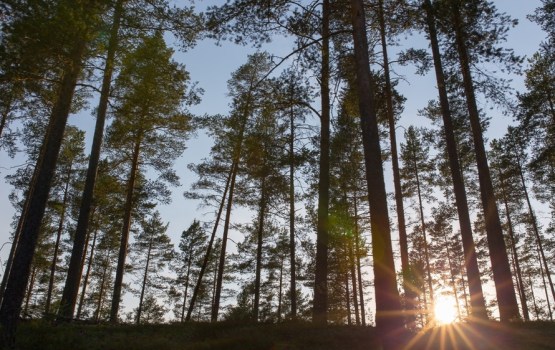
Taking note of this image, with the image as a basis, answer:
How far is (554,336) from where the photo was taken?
8.72 metres

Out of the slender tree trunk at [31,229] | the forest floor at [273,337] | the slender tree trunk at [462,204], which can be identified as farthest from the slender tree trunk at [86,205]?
the slender tree trunk at [462,204]

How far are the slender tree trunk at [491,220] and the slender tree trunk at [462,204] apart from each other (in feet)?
1.94

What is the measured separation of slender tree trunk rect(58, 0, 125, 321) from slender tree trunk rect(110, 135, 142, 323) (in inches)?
126

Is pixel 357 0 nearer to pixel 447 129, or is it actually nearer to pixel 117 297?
pixel 447 129

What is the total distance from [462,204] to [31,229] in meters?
11.9

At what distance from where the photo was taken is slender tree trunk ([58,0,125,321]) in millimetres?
11359

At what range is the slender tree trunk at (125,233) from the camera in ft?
52.5

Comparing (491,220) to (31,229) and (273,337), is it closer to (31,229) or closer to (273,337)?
(273,337)

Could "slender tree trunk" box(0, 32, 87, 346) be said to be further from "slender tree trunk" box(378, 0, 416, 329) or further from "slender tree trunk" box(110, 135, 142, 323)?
"slender tree trunk" box(378, 0, 416, 329)

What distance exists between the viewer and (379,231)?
6.59 m

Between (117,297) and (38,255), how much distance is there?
573 inches

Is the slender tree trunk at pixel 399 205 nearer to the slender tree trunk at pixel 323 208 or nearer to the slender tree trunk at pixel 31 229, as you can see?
the slender tree trunk at pixel 323 208

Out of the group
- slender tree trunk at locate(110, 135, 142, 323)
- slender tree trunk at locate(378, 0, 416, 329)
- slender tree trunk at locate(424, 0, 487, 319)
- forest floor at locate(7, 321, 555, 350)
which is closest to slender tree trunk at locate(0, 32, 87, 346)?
forest floor at locate(7, 321, 555, 350)

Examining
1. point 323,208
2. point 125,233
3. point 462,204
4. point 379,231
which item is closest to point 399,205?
point 462,204
